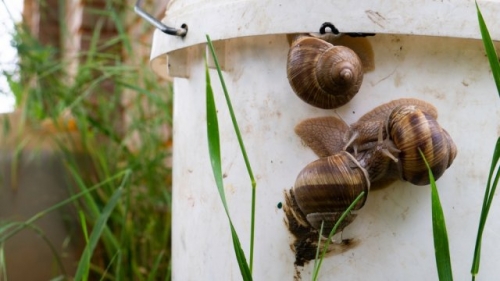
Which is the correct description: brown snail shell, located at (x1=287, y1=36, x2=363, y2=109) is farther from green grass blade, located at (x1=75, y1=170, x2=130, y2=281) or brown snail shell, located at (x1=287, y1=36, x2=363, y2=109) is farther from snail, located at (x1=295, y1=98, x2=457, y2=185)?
green grass blade, located at (x1=75, y1=170, x2=130, y2=281)

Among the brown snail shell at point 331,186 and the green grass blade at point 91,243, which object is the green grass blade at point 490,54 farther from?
the green grass blade at point 91,243

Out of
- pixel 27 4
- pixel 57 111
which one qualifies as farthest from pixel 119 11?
pixel 27 4

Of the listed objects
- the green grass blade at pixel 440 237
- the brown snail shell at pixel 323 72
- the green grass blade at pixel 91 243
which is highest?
the brown snail shell at pixel 323 72

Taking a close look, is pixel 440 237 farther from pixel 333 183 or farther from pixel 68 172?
pixel 68 172

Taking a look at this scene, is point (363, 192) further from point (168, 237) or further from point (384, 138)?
point (168, 237)

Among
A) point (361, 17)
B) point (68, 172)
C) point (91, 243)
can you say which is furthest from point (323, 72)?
point (68, 172)

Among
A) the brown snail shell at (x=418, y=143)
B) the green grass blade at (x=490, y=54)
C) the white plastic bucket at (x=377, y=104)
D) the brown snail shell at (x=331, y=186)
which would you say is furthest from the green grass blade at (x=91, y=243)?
the green grass blade at (x=490, y=54)
